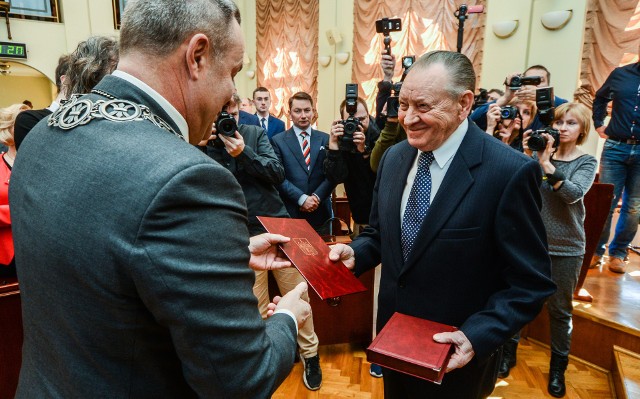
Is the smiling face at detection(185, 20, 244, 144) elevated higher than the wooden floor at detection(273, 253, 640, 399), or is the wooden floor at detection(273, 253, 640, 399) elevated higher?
the smiling face at detection(185, 20, 244, 144)

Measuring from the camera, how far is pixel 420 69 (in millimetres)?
1392

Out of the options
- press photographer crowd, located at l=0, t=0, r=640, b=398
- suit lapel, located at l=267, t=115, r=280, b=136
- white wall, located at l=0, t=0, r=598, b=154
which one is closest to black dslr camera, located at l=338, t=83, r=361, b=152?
press photographer crowd, located at l=0, t=0, r=640, b=398

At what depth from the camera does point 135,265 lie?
0.62 metres

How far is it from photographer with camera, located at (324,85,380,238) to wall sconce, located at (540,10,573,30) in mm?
2905

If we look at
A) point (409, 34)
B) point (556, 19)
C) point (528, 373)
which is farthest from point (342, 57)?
point (528, 373)

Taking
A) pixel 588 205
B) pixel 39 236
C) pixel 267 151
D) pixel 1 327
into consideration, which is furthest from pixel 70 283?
pixel 588 205

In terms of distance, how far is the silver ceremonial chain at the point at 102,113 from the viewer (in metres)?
0.72

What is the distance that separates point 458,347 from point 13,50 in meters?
10.3

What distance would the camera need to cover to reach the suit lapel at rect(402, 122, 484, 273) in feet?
4.38

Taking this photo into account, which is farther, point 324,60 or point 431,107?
point 324,60

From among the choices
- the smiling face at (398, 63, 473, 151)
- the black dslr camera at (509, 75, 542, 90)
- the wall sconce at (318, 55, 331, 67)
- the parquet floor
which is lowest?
the parquet floor

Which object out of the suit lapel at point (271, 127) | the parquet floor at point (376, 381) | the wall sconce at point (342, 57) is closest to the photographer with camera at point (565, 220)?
the parquet floor at point (376, 381)

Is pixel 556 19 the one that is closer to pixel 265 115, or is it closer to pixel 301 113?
pixel 301 113

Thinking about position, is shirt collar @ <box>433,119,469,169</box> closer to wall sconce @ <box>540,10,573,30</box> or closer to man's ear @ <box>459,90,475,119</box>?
man's ear @ <box>459,90,475,119</box>
